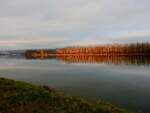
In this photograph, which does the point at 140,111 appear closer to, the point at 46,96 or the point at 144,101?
the point at 144,101

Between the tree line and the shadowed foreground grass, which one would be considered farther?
the tree line

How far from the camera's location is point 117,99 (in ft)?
48.2

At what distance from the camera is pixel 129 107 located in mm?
12727

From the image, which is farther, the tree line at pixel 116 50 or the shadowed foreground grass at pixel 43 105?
the tree line at pixel 116 50

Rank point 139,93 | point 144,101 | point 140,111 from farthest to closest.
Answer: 1. point 139,93
2. point 144,101
3. point 140,111

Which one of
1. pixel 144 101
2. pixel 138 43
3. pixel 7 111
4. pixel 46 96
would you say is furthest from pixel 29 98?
pixel 138 43

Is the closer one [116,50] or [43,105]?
[43,105]

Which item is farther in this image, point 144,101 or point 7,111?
point 144,101

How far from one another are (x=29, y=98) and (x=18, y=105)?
1.13 metres

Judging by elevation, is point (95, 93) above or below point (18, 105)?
below

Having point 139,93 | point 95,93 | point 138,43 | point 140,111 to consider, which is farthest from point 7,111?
point 138,43

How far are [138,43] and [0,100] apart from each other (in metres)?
102

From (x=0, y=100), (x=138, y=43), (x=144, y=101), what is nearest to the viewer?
(x=0, y=100)

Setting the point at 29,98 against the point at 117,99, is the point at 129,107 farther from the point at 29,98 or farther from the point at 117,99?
the point at 29,98
